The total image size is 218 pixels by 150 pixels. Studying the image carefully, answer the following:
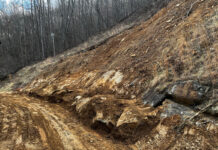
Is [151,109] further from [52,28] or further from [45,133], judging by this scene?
[52,28]

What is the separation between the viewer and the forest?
2884 cm

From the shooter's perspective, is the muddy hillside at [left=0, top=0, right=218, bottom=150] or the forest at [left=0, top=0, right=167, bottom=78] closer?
the muddy hillside at [left=0, top=0, right=218, bottom=150]

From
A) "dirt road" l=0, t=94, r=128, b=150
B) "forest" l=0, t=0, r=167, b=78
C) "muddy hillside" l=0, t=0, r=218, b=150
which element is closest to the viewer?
"muddy hillside" l=0, t=0, r=218, b=150

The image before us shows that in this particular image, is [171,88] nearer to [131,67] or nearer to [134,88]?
[134,88]

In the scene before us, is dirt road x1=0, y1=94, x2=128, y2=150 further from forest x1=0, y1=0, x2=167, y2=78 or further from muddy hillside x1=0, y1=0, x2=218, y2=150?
forest x1=0, y1=0, x2=167, y2=78

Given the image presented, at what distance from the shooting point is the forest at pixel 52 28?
94.6ft

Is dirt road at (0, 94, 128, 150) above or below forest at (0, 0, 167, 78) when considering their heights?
below

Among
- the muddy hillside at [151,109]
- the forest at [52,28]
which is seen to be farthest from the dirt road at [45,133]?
the forest at [52,28]

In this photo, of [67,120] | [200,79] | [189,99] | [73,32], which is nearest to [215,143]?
[189,99]

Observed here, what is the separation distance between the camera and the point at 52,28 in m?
32.8

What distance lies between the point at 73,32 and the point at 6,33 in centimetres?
1678

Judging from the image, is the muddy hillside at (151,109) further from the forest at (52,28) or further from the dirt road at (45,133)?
the forest at (52,28)

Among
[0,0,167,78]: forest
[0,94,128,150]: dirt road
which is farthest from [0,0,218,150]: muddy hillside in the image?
[0,0,167,78]: forest

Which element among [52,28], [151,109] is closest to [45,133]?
[151,109]
